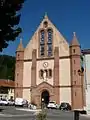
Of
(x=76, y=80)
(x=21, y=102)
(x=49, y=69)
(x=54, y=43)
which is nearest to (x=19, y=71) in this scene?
(x=49, y=69)

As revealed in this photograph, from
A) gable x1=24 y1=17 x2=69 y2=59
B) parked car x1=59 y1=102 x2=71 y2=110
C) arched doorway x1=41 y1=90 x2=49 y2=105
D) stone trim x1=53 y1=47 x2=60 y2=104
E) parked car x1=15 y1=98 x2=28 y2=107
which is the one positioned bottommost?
parked car x1=59 y1=102 x2=71 y2=110

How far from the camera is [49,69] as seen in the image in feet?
211

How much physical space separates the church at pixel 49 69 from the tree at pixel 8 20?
1884 inches

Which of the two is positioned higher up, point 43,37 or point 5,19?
point 43,37

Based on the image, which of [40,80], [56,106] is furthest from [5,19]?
[40,80]

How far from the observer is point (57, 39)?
65375mm

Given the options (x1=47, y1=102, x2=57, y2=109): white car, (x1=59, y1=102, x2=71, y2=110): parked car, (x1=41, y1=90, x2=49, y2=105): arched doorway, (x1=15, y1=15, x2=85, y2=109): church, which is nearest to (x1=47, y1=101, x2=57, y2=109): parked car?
(x1=47, y1=102, x2=57, y2=109): white car

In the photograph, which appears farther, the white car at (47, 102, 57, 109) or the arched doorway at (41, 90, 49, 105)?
the arched doorway at (41, 90, 49, 105)

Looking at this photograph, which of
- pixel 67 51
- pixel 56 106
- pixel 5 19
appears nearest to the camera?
pixel 5 19

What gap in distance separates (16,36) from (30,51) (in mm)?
54825

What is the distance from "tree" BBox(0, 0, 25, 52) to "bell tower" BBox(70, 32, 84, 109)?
47853 millimetres

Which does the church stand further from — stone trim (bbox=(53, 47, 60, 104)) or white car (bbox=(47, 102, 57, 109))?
white car (bbox=(47, 102, 57, 109))

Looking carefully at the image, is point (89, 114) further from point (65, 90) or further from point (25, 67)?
point (25, 67)

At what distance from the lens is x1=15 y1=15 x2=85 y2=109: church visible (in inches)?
2397
